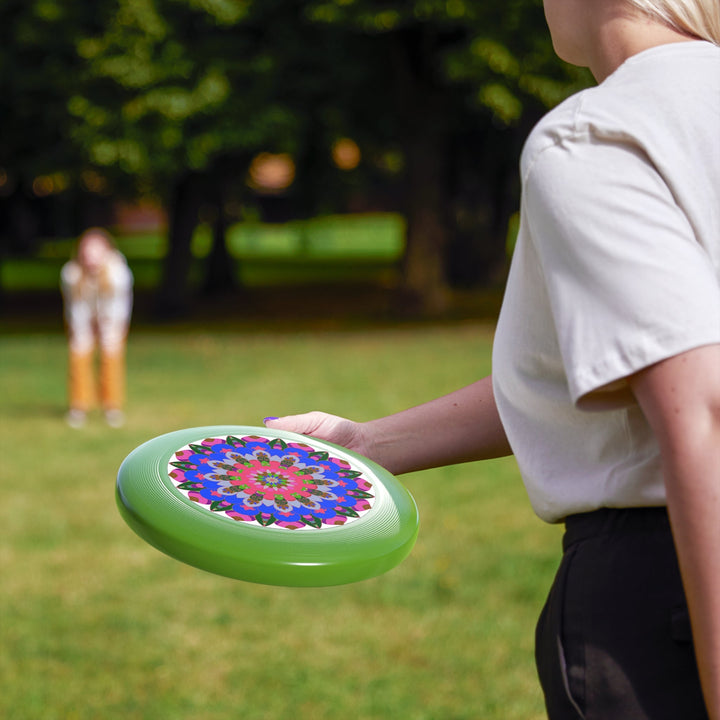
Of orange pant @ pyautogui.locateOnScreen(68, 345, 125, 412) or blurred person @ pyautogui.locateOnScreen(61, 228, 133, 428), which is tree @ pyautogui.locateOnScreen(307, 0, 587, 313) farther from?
orange pant @ pyautogui.locateOnScreen(68, 345, 125, 412)

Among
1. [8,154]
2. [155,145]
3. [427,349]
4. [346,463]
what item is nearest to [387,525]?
[346,463]

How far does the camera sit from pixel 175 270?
22938mm

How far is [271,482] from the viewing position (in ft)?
5.44

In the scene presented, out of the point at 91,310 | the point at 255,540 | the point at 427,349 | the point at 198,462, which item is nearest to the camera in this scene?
the point at 255,540

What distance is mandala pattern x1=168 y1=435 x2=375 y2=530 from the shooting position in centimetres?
157

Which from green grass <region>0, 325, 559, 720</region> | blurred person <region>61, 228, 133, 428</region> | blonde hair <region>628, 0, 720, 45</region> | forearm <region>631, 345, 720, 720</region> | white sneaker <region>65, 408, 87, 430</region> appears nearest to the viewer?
forearm <region>631, 345, 720, 720</region>

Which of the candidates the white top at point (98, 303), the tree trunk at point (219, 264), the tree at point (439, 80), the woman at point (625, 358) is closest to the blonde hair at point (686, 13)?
the woman at point (625, 358)

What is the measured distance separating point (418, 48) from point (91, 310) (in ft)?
37.3

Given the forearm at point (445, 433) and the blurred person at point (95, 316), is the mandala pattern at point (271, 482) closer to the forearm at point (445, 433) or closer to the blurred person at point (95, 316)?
the forearm at point (445, 433)

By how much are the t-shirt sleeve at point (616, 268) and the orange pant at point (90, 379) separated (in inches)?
375

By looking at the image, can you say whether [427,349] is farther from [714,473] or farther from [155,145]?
[714,473]

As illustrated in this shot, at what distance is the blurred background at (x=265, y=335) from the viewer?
468cm

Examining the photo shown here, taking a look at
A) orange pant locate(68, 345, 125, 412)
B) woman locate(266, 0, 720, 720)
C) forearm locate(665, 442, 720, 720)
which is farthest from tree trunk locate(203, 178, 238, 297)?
forearm locate(665, 442, 720, 720)

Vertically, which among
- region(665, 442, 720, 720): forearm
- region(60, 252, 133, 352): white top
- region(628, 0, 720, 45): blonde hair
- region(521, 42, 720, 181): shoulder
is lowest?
region(60, 252, 133, 352): white top
